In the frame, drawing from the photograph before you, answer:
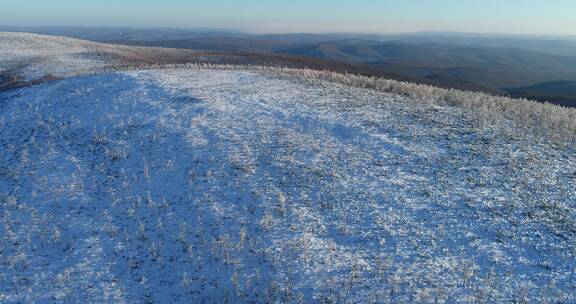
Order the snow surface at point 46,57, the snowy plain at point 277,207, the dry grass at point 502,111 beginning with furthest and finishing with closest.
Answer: the snow surface at point 46,57 → the dry grass at point 502,111 → the snowy plain at point 277,207

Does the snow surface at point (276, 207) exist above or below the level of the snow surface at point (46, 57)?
below

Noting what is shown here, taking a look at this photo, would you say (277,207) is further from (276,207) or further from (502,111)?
(502,111)

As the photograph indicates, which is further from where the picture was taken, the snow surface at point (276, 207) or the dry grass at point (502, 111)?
the dry grass at point (502, 111)

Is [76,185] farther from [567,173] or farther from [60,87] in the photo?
[567,173]

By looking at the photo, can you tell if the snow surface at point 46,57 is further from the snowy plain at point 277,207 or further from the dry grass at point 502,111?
the dry grass at point 502,111

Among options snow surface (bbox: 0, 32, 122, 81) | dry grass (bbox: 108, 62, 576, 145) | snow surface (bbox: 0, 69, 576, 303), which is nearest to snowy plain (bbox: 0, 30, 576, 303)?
snow surface (bbox: 0, 69, 576, 303)

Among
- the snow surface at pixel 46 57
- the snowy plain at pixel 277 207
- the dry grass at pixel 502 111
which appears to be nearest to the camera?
the snowy plain at pixel 277 207

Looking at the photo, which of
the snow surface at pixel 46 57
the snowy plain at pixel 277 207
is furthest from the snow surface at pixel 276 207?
the snow surface at pixel 46 57

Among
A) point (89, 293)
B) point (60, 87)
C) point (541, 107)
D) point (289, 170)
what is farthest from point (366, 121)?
point (60, 87)
